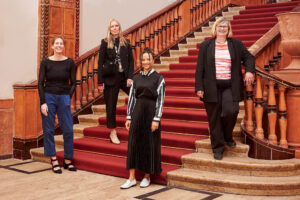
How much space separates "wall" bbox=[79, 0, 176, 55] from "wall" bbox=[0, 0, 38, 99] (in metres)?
0.94

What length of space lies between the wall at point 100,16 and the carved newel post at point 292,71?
9.67 ft

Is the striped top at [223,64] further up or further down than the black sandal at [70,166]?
further up

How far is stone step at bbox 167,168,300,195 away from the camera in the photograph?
3484 millimetres

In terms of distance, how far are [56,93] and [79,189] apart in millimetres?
1121

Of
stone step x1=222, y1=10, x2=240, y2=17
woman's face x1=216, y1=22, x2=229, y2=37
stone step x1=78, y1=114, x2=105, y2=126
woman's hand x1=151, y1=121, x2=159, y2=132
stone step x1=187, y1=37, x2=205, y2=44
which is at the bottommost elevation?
stone step x1=78, y1=114, x2=105, y2=126

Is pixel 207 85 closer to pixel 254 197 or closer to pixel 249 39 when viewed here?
pixel 254 197

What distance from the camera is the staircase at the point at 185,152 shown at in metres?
3.60

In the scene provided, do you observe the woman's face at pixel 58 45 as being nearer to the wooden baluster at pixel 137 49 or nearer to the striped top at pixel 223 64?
the striped top at pixel 223 64

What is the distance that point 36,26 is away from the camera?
555 cm

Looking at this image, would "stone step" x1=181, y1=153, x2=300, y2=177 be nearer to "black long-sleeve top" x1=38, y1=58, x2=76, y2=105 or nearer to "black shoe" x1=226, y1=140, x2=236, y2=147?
"black shoe" x1=226, y1=140, x2=236, y2=147

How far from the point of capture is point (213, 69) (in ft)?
12.6

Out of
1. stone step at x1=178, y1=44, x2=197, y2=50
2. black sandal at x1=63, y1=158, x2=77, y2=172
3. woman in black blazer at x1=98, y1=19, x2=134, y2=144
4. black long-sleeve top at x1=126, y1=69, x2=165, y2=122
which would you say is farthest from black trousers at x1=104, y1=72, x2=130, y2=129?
stone step at x1=178, y1=44, x2=197, y2=50

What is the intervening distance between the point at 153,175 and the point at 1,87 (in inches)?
93.1

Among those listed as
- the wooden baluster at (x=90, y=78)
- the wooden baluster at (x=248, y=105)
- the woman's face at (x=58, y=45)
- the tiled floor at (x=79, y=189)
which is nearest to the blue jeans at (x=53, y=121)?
the tiled floor at (x=79, y=189)
